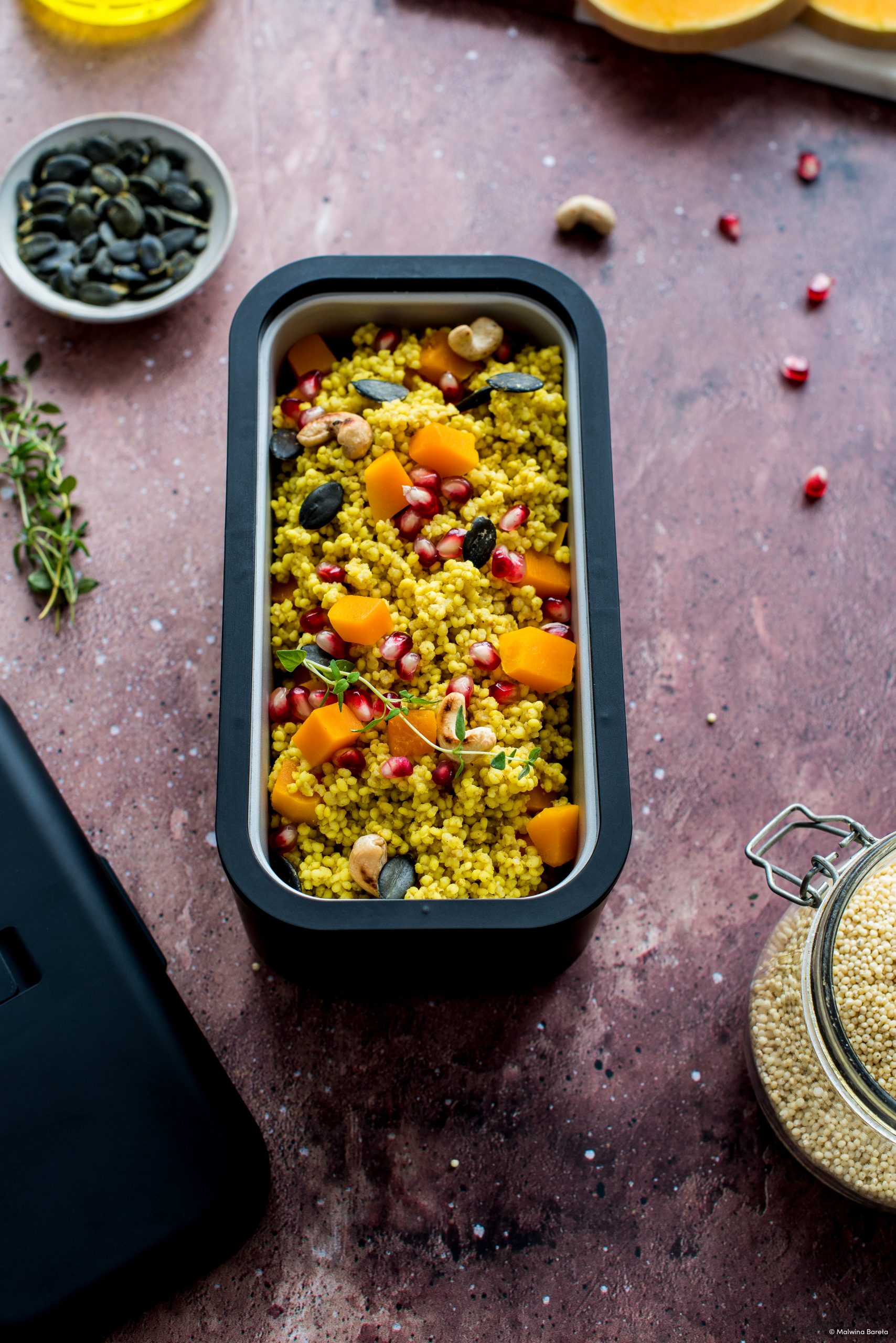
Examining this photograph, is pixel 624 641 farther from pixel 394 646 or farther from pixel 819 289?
pixel 819 289

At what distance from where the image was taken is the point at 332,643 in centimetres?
Answer: 133

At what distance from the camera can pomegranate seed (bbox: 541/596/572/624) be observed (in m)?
1.38

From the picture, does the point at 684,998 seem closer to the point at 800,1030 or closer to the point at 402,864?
the point at 800,1030

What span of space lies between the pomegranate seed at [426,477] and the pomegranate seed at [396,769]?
0.37 m

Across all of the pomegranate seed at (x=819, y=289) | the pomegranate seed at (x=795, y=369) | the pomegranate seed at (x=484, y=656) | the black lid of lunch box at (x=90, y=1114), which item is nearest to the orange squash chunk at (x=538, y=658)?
the pomegranate seed at (x=484, y=656)

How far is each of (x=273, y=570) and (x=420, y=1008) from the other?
0.70 meters

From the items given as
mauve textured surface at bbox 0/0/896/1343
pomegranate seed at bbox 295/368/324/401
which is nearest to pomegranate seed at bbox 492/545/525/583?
pomegranate seed at bbox 295/368/324/401

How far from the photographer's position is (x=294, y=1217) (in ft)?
4.93

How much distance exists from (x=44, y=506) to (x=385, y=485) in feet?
2.30

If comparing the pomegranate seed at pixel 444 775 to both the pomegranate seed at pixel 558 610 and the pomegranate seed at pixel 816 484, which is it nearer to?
the pomegranate seed at pixel 558 610

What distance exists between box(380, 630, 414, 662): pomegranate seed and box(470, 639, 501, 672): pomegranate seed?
0.08 m

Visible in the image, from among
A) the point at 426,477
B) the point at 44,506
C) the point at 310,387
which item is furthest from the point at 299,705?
the point at 44,506

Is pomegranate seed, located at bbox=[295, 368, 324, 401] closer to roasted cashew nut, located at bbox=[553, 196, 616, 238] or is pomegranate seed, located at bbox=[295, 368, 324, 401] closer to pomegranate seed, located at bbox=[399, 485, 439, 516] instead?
pomegranate seed, located at bbox=[399, 485, 439, 516]

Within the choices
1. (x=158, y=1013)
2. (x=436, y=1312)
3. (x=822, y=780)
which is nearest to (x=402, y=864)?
(x=158, y=1013)
